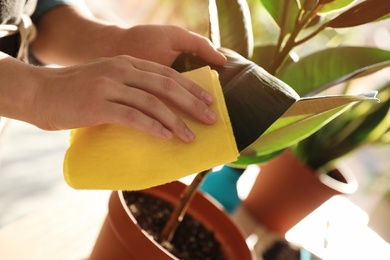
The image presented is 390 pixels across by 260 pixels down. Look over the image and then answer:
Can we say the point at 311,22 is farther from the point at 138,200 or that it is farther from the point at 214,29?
the point at 138,200

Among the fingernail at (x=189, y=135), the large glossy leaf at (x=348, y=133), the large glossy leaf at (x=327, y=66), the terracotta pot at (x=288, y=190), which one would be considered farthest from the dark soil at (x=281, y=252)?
the fingernail at (x=189, y=135)

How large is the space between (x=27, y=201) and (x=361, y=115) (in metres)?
0.55

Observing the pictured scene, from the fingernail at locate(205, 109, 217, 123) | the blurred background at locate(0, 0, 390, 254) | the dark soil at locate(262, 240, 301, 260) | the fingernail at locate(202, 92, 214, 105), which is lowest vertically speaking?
the blurred background at locate(0, 0, 390, 254)

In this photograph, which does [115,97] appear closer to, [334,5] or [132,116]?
[132,116]

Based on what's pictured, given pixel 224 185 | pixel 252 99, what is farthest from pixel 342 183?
pixel 252 99

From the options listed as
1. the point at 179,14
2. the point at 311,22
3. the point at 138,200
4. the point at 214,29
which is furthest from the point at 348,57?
the point at 179,14

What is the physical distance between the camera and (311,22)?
19.5 inches

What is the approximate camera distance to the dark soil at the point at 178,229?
0.53 meters

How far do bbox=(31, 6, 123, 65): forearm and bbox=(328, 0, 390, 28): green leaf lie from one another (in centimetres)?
26

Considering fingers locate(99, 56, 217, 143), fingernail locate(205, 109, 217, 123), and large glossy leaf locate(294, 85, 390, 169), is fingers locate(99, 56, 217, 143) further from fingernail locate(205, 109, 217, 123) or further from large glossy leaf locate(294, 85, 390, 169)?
large glossy leaf locate(294, 85, 390, 169)

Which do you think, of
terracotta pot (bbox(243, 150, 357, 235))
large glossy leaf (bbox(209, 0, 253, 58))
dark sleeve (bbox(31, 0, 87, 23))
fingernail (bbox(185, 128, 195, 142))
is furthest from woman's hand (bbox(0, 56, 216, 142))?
terracotta pot (bbox(243, 150, 357, 235))

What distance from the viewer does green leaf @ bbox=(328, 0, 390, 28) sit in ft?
1.36

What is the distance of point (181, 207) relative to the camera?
0.50 metres

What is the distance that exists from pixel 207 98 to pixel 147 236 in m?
0.16
